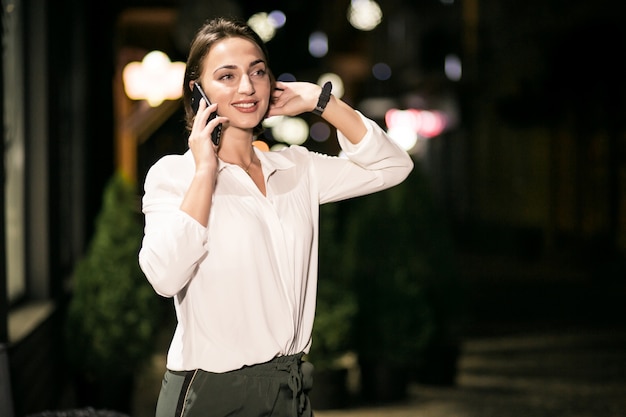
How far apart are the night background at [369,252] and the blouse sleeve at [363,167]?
1139 millimetres

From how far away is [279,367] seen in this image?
108 inches

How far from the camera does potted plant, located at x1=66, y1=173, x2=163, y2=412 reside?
705 centimetres

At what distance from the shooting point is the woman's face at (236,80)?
110 inches

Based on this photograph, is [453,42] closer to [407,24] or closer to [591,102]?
[407,24]

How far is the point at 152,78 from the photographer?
14.9 meters

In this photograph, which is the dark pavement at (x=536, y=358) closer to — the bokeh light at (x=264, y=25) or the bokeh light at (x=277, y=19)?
the bokeh light at (x=264, y=25)

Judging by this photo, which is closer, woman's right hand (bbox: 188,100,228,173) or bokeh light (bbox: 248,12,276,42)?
woman's right hand (bbox: 188,100,228,173)

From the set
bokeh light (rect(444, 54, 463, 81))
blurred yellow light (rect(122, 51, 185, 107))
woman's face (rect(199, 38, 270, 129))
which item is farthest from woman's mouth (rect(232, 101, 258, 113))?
bokeh light (rect(444, 54, 463, 81))

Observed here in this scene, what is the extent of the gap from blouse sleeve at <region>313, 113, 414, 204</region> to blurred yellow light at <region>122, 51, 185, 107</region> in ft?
39.1

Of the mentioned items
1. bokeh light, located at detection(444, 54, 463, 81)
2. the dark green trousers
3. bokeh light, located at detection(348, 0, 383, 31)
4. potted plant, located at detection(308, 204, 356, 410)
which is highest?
bokeh light, located at detection(348, 0, 383, 31)

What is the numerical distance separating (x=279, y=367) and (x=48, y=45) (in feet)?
18.3

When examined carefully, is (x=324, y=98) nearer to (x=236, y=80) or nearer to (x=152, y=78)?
(x=236, y=80)

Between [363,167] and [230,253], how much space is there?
67cm

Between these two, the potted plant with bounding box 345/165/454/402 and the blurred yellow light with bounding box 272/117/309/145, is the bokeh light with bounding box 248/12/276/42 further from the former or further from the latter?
the blurred yellow light with bounding box 272/117/309/145
